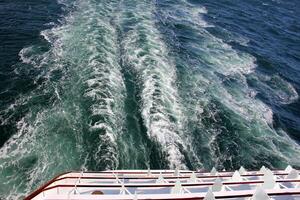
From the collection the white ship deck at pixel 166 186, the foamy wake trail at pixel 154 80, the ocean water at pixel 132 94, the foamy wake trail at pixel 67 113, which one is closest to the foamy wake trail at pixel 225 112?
the ocean water at pixel 132 94

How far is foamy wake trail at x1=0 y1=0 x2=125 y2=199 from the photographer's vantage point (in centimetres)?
1464

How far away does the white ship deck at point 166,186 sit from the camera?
10.0m

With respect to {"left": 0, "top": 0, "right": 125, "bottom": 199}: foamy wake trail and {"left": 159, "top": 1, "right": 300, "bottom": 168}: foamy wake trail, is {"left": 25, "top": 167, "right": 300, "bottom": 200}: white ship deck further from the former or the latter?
{"left": 159, "top": 1, "right": 300, "bottom": 168}: foamy wake trail

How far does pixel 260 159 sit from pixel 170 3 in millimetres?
23106

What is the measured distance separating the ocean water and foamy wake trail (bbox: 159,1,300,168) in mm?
76

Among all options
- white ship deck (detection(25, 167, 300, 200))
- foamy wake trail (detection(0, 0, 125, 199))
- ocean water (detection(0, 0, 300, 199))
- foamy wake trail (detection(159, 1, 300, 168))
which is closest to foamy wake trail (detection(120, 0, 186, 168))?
ocean water (detection(0, 0, 300, 199))

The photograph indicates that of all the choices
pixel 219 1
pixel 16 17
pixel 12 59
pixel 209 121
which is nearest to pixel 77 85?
pixel 12 59

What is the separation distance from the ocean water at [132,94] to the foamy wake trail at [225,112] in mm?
76

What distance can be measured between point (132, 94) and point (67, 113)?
398 cm

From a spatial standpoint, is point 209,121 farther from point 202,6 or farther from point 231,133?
point 202,6

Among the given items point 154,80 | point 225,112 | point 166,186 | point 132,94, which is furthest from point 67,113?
point 225,112

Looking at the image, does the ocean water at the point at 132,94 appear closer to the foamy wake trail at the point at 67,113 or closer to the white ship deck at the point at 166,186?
the foamy wake trail at the point at 67,113

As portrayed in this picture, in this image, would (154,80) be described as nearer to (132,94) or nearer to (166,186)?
(132,94)

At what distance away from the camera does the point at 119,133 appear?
55.4 feet
